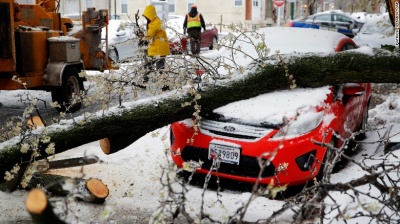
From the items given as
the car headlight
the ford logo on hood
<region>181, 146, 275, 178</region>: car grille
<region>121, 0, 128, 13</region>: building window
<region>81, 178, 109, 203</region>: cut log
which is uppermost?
<region>121, 0, 128, 13</region>: building window

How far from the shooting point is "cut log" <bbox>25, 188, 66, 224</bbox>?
1.77 m

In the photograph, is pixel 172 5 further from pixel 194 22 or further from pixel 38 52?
pixel 38 52

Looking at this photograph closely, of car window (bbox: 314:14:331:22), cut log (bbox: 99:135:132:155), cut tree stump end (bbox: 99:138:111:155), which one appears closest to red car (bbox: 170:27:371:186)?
cut log (bbox: 99:135:132:155)

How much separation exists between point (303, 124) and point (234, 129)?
2.26 feet

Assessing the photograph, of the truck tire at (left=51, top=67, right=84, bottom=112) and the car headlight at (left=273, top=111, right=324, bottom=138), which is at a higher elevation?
the car headlight at (left=273, top=111, right=324, bottom=138)

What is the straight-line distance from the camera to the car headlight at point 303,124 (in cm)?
515

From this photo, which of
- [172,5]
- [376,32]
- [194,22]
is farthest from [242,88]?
[172,5]

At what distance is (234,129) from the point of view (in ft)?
17.4

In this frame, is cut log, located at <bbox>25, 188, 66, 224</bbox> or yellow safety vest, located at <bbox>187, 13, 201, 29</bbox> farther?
yellow safety vest, located at <bbox>187, 13, 201, 29</bbox>

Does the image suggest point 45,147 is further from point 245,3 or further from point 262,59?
point 245,3

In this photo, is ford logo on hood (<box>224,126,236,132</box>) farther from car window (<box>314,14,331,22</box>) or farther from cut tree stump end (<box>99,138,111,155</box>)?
car window (<box>314,14,331,22</box>)

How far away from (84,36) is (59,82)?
203cm

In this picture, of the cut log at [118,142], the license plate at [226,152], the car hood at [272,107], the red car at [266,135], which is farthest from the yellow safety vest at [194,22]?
the cut log at [118,142]

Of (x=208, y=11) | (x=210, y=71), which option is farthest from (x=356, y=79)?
(x=208, y=11)
